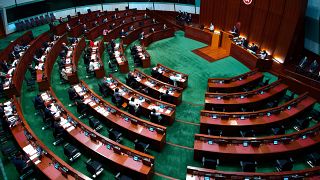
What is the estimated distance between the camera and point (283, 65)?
48.2 ft

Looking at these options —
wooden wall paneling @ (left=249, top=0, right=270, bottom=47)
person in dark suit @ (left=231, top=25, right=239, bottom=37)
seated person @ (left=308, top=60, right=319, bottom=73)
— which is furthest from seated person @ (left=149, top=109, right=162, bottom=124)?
person in dark suit @ (left=231, top=25, right=239, bottom=37)

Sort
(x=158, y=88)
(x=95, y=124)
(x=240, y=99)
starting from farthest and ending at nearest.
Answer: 1. (x=158, y=88)
2. (x=240, y=99)
3. (x=95, y=124)

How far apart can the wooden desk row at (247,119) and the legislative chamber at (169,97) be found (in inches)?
1.6

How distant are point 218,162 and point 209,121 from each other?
1.71 m

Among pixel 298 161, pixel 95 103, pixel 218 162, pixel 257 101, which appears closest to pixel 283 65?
pixel 257 101

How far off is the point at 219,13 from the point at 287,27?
6.25m

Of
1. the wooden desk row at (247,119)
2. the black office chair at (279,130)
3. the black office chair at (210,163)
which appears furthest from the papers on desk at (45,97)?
the black office chair at (279,130)

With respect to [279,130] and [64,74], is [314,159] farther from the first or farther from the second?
[64,74]

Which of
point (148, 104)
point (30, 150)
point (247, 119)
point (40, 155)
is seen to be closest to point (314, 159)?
point (247, 119)

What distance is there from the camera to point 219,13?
63.3 feet

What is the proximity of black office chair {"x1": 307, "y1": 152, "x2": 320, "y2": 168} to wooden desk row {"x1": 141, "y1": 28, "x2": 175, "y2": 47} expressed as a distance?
12.8 meters

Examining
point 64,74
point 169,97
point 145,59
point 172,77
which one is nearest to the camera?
point 169,97

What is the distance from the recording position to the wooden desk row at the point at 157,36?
736 inches

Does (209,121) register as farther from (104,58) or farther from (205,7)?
(205,7)
